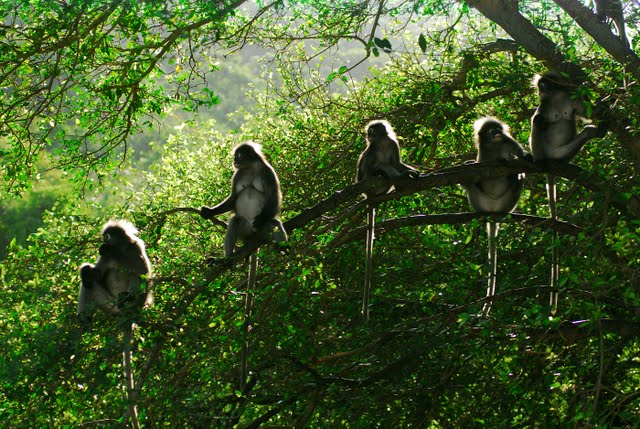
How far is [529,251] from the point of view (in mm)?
5695

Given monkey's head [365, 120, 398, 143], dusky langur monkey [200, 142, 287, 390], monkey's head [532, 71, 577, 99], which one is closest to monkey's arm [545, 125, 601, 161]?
monkey's head [532, 71, 577, 99]

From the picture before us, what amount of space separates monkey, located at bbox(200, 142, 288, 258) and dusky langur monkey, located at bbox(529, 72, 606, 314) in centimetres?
201

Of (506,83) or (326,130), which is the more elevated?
(326,130)

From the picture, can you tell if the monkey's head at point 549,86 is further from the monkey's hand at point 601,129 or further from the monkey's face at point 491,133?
the monkey's hand at point 601,129

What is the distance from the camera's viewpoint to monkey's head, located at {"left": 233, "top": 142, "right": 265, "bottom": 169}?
686cm

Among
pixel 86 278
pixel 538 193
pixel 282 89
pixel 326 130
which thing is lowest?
pixel 86 278

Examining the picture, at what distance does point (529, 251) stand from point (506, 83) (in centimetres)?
118

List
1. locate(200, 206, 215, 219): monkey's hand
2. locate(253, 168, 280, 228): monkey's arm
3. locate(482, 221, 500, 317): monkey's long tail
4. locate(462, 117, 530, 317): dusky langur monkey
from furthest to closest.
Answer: locate(253, 168, 280, 228): monkey's arm, locate(462, 117, 530, 317): dusky langur monkey, locate(200, 206, 215, 219): monkey's hand, locate(482, 221, 500, 317): monkey's long tail

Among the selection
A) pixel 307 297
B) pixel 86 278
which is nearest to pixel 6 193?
pixel 86 278

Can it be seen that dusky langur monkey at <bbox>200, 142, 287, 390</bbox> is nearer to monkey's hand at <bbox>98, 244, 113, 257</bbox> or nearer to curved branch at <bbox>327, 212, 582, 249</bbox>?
monkey's hand at <bbox>98, 244, 113, 257</bbox>

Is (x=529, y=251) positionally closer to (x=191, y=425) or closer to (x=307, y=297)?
(x=307, y=297)

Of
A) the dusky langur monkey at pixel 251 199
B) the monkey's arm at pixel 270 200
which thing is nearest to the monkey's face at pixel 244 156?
the dusky langur monkey at pixel 251 199

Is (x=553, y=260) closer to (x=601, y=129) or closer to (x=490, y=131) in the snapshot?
(x=601, y=129)

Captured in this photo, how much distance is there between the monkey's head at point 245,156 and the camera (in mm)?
6863
